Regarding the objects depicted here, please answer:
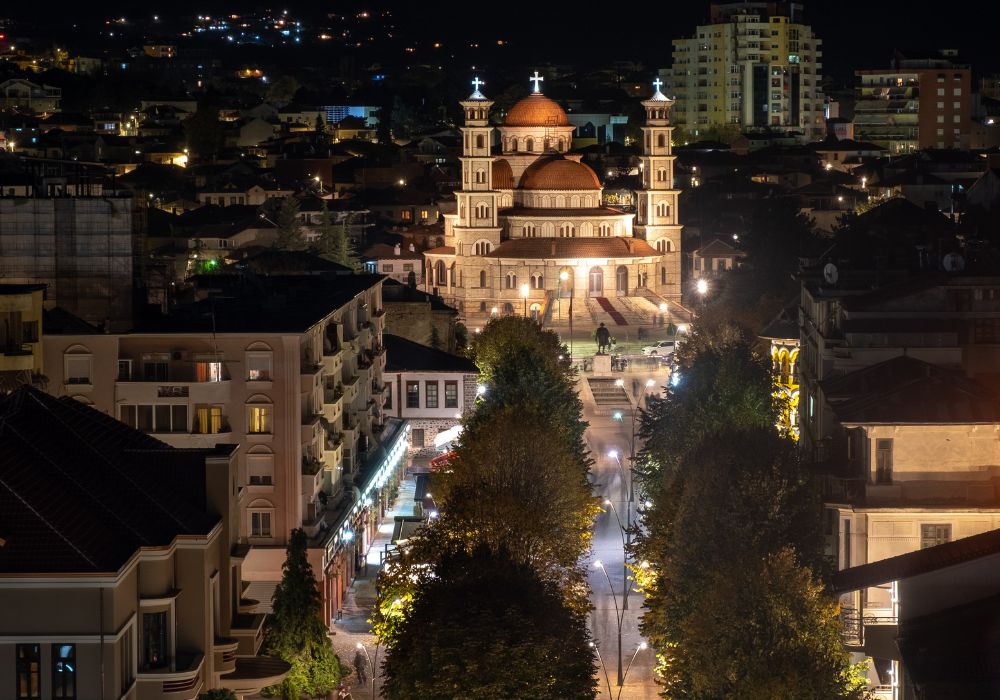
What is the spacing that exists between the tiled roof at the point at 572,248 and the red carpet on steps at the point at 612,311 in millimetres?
3933

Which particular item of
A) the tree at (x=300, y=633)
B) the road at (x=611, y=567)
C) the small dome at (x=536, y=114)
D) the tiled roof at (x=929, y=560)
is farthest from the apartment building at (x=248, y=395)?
the small dome at (x=536, y=114)

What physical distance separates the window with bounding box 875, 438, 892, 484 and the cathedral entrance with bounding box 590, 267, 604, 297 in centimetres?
8150

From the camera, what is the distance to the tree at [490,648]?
118ft

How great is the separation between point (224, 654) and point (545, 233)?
98656 millimetres

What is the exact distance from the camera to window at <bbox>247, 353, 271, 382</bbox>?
50969 mm

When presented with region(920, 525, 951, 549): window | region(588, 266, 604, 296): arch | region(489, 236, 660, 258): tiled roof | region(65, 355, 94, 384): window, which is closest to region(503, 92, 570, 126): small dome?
region(489, 236, 660, 258): tiled roof

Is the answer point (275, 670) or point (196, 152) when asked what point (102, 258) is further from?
point (196, 152)

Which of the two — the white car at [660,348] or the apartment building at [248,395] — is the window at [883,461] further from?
the white car at [660,348]

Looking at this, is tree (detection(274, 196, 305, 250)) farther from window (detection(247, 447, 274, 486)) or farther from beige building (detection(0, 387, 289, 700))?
beige building (detection(0, 387, 289, 700))

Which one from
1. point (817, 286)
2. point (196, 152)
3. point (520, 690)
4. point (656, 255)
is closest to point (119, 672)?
point (520, 690)

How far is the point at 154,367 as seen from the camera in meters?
50.5

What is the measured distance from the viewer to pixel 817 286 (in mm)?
62344

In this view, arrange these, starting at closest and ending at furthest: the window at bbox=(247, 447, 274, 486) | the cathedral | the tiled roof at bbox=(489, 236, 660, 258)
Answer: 1. the window at bbox=(247, 447, 274, 486)
2. the cathedral
3. the tiled roof at bbox=(489, 236, 660, 258)

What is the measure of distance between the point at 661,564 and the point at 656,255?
84.9 m
